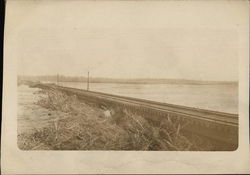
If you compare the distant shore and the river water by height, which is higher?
the distant shore

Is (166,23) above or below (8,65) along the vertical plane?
above

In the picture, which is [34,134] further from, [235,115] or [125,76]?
[235,115]

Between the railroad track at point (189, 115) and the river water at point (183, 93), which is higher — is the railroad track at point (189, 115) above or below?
below

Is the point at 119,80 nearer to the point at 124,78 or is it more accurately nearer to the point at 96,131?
the point at 124,78

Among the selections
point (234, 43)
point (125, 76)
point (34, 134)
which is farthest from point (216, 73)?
point (34, 134)

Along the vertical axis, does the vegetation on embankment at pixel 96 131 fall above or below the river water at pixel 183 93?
below

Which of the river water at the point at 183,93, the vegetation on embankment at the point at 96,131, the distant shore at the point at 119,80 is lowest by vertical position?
the vegetation on embankment at the point at 96,131
